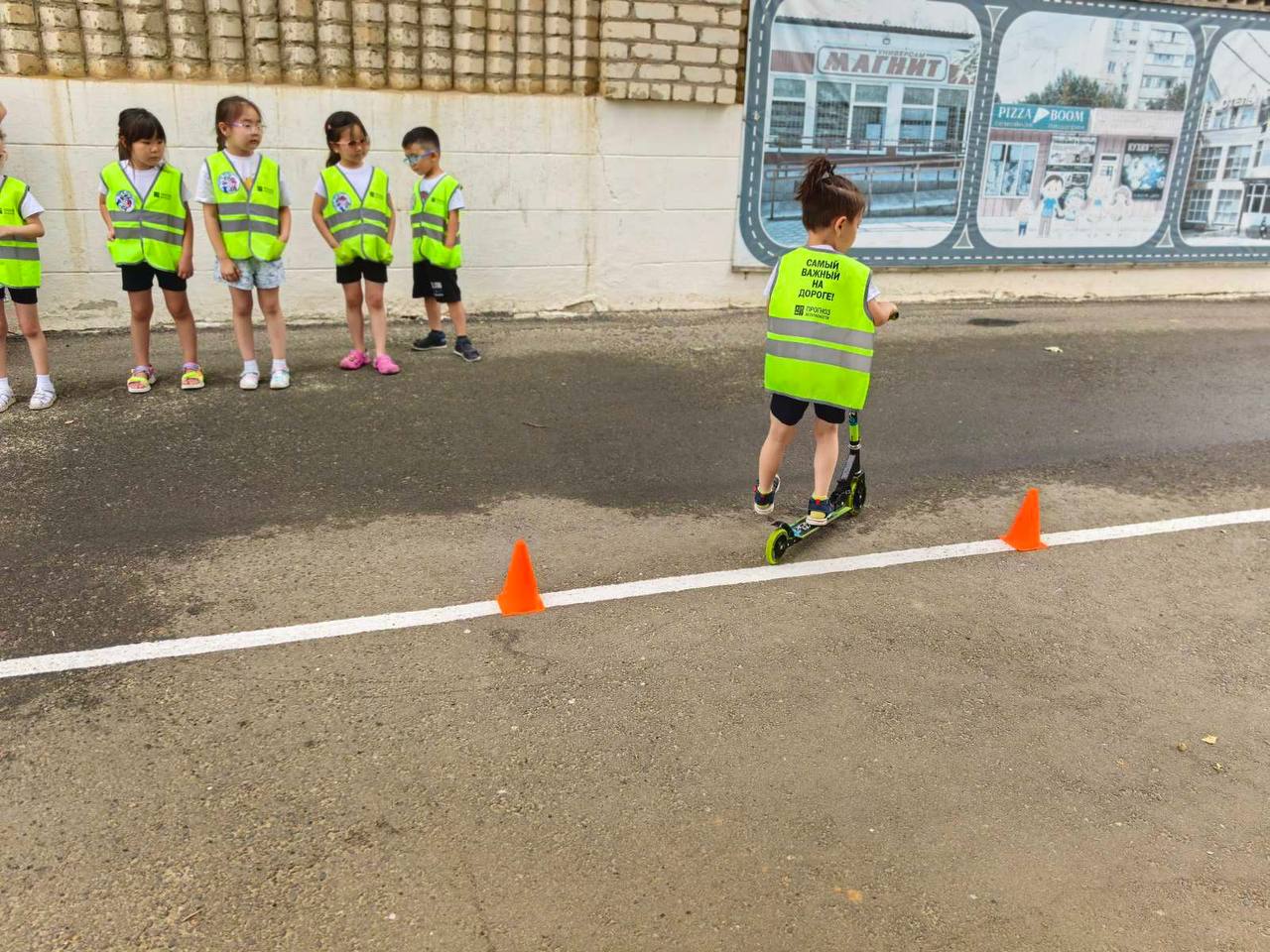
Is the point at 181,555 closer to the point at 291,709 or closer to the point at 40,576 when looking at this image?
the point at 40,576

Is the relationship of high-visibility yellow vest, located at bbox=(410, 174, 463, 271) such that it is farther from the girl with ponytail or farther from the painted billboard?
the girl with ponytail

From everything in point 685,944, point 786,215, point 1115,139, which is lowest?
point 685,944

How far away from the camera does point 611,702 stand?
134 inches

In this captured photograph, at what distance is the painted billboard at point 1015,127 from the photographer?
9844 mm

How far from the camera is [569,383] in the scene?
745 centimetres

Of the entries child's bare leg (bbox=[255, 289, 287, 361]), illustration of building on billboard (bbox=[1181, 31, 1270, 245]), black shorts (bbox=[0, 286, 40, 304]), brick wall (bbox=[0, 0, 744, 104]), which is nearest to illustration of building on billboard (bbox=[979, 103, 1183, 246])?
illustration of building on billboard (bbox=[1181, 31, 1270, 245])

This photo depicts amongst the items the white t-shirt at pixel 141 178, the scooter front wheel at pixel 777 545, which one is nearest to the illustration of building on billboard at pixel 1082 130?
the scooter front wheel at pixel 777 545

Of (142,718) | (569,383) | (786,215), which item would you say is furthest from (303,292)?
(142,718)

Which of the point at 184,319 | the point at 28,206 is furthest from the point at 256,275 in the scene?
the point at 28,206

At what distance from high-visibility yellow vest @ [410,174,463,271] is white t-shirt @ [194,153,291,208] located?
1.27 meters

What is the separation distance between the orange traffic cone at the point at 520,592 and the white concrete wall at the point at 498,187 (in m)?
5.73

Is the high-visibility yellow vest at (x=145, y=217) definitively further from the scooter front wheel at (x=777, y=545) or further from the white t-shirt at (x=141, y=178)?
the scooter front wheel at (x=777, y=545)

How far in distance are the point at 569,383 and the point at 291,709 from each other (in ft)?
14.6

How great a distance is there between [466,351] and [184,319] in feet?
6.91
